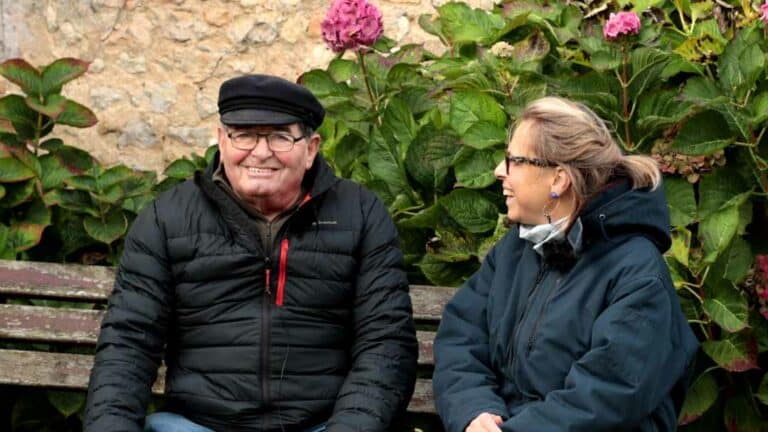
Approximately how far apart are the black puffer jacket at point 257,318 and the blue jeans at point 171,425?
0.09 feet

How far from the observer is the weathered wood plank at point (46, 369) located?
13.8ft

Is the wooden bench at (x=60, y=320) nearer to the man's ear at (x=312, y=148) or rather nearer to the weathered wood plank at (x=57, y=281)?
the weathered wood plank at (x=57, y=281)

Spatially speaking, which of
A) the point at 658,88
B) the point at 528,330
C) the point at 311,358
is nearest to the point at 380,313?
the point at 311,358

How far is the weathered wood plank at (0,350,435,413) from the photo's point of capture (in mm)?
4191

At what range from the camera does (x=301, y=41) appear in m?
5.72

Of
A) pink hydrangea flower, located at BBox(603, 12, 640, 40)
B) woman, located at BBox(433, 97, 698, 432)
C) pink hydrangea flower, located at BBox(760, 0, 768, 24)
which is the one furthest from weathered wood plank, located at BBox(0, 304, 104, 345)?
pink hydrangea flower, located at BBox(760, 0, 768, 24)

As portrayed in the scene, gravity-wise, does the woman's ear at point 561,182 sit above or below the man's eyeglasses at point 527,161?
→ below

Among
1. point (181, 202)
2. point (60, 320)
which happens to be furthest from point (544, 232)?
point (60, 320)

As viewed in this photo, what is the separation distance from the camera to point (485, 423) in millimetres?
3332

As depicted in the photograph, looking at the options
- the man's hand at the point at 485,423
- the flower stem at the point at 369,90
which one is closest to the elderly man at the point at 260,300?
the man's hand at the point at 485,423

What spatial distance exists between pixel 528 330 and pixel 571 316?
0.40ft

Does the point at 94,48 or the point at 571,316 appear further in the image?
the point at 94,48

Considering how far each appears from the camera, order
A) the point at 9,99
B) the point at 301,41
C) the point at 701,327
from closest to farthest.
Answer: the point at 701,327 < the point at 9,99 < the point at 301,41

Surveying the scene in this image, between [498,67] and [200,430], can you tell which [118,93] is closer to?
[498,67]
